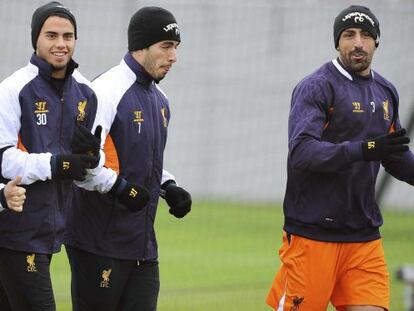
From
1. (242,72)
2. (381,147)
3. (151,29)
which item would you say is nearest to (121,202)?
(151,29)

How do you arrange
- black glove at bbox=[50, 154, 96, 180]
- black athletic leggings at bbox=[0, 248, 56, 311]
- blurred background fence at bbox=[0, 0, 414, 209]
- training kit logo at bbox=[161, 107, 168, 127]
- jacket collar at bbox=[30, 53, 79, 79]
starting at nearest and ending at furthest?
black glove at bbox=[50, 154, 96, 180] < black athletic leggings at bbox=[0, 248, 56, 311] < jacket collar at bbox=[30, 53, 79, 79] < training kit logo at bbox=[161, 107, 168, 127] < blurred background fence at bbox=[0, 0, 414, 209]

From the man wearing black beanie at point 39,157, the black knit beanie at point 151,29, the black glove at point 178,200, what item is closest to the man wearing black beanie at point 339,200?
the black glove at point 178,200

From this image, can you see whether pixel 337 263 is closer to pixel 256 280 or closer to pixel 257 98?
pixel 256 280

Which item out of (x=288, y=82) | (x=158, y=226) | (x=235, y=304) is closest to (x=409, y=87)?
(x=288, y=82)

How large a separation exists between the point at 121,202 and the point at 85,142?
457mm

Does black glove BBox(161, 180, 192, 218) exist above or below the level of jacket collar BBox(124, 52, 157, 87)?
below

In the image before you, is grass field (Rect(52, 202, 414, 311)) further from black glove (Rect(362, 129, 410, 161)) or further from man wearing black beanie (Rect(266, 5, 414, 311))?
black glove (Rect(362, 129, 410, 161))

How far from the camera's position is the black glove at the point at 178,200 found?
23.0ft

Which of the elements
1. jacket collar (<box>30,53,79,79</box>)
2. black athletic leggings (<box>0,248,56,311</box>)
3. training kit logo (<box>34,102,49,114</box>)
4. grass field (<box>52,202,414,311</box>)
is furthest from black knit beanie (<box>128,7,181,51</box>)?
grass field (<box>52,202,414,311</box>)

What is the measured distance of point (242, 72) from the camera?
1570 cm

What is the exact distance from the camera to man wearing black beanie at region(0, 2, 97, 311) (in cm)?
616

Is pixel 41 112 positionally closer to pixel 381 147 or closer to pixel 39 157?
pixel 39 157

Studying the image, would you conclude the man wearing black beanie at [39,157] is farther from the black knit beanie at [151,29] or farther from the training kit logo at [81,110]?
the black knit beanie at [151,29]

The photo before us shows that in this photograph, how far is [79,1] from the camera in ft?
42.1
